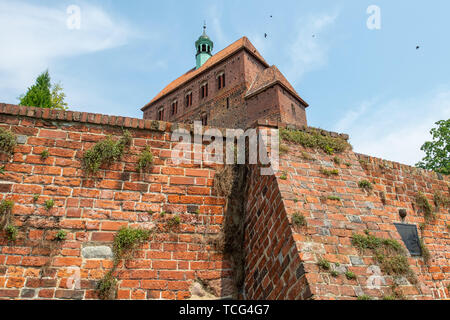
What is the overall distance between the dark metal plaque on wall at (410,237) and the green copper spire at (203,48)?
121 feet

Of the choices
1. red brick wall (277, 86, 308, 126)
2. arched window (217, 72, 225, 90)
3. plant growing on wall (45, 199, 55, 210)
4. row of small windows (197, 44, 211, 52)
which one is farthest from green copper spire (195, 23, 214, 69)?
plant growing on wall (45, 199, 55, 210)

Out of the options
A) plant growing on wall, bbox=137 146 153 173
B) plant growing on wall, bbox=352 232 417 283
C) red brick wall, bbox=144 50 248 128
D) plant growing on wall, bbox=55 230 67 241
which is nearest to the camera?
plant growing on wall, bbox=352 232 417 283

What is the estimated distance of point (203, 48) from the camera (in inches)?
1604

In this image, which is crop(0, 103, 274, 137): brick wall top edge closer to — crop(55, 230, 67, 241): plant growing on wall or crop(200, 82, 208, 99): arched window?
crop(55, 230, 67, 241): plant growing on wall

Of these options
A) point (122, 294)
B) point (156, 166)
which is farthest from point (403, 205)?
point (122, 294)

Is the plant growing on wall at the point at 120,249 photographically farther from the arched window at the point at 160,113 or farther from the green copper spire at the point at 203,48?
the green copper spire at the point at 203,48

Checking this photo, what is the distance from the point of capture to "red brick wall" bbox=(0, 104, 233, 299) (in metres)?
3.34

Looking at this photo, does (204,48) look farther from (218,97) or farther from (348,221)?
(348,221)

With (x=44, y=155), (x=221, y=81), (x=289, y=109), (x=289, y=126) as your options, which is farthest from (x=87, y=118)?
(x=221, y=81)

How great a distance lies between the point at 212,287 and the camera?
12.3 feet

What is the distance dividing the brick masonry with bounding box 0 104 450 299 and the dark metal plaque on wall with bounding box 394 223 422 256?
1.42 meters

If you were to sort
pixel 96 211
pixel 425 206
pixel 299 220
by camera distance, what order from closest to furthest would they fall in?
pixel 299 220 < pixel 96 211 < pixel 425 206

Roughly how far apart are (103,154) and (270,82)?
23178 millimetres
